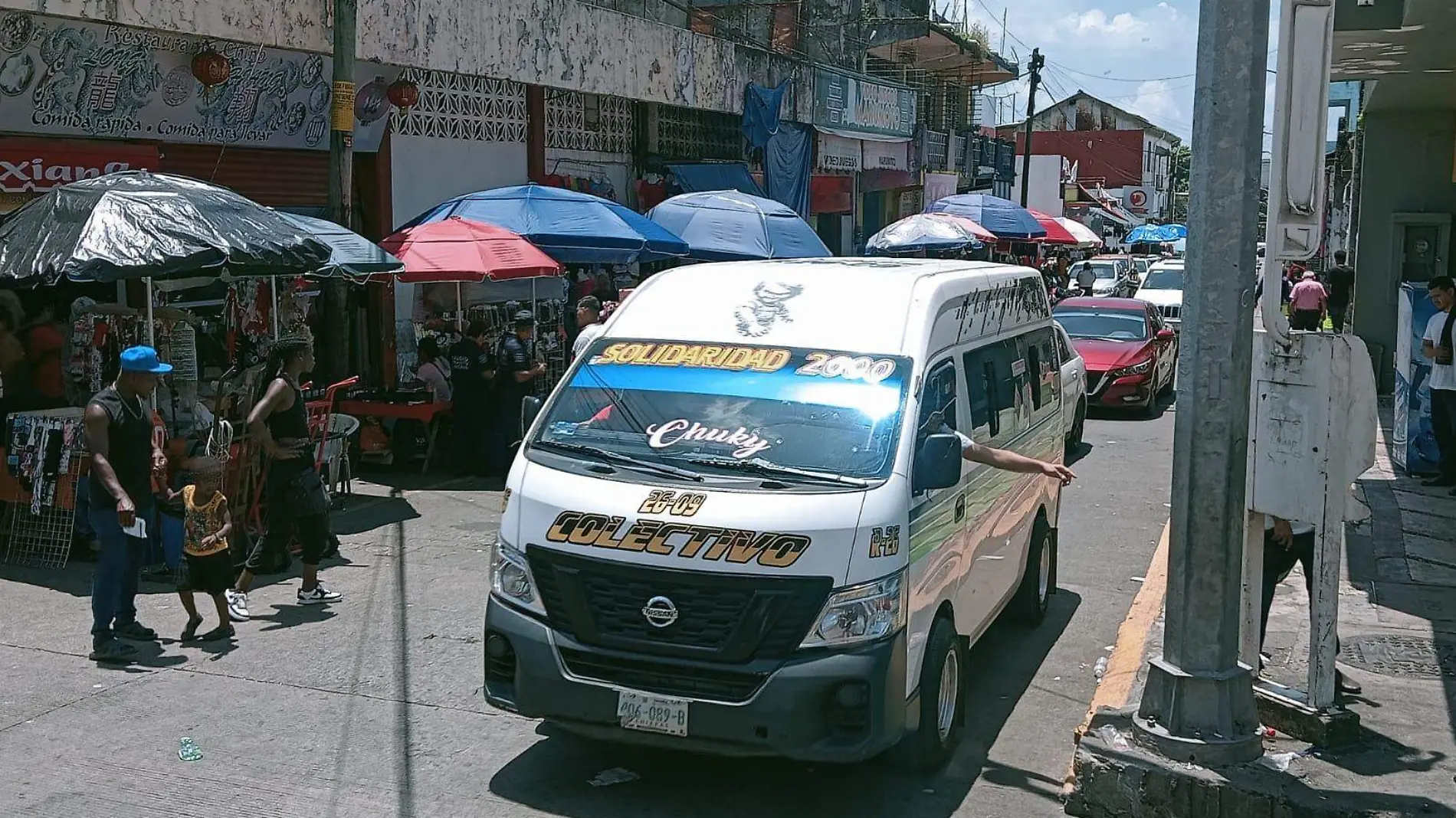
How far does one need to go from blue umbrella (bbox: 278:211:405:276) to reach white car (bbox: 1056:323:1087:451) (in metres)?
6.85

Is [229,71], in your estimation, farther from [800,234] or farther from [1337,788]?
[1337,788]

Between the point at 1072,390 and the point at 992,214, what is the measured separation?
13911mm

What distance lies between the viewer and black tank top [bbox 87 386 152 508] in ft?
24.3

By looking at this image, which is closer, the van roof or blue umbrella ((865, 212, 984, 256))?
the van roof

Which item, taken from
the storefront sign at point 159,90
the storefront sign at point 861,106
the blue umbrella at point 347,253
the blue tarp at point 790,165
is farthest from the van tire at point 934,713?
the storefront sign at point 861,106

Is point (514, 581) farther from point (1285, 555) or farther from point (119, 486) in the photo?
point (1285, 555)

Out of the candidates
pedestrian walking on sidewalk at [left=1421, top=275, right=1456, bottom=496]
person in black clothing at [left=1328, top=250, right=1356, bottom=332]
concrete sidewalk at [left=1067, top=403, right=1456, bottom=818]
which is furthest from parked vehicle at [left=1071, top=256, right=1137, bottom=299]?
concrete sidewalk at [left=1067, top=403, right=1456, bottom=818]

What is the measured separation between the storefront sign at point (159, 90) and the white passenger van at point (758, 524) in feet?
25.5

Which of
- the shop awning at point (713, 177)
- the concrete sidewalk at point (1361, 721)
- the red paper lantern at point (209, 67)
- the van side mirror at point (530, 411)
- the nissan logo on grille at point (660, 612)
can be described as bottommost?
the concrete sidewalk at point (1361, 721)

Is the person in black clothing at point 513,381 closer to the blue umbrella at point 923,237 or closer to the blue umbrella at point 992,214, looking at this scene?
the blue umbrella at point 923,237

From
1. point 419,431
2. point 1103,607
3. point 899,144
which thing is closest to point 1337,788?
point 1103,607

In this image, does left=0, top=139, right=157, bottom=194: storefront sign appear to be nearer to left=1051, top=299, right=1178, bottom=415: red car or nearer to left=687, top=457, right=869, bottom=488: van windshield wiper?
left=687, top=457, right=869, bottom=488: van windshield wiper

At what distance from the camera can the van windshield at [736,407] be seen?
5844mm

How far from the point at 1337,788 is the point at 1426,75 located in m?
10.6
